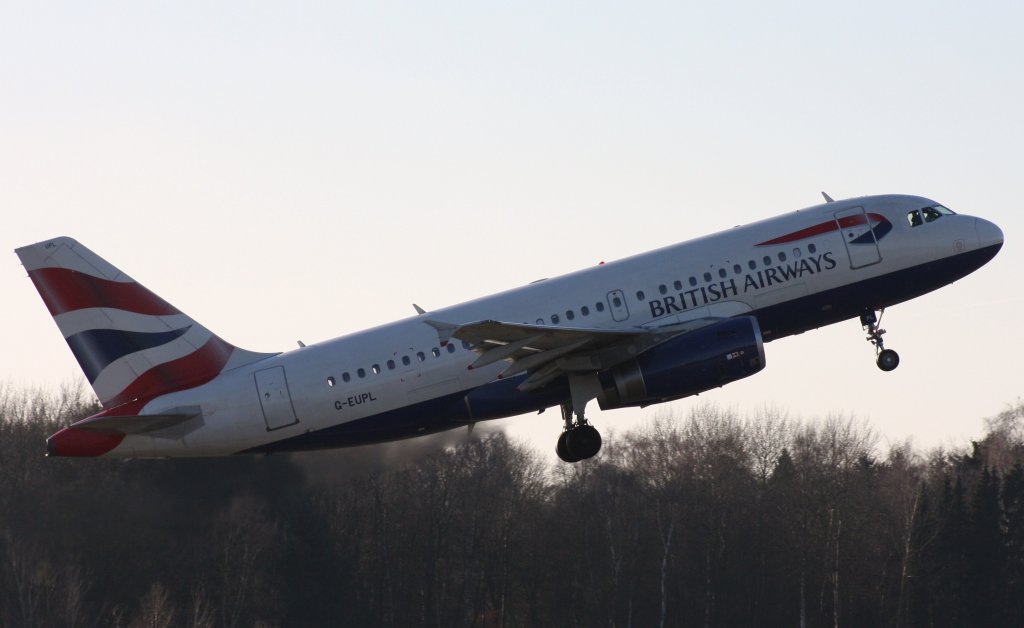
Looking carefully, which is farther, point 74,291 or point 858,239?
point 858,239

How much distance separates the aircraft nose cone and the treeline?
1713 cm

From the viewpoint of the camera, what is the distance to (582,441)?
141 ft

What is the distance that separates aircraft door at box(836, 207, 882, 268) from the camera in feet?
142

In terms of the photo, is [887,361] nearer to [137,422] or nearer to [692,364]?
[692,364]

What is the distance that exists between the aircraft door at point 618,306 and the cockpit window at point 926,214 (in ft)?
28.0

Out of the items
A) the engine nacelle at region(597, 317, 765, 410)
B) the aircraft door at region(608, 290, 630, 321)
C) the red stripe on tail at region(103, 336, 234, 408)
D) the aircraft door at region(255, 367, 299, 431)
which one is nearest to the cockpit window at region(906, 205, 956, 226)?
the engine nacelle at region(597, 317, 765, 410)

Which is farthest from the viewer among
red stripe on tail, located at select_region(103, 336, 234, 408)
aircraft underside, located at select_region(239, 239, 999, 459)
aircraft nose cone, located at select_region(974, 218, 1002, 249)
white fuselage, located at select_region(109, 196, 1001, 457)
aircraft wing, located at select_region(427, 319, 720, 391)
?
aircraft nose cone, located at select_region(974, 218, 1002, 249)

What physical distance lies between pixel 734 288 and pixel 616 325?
3294mm

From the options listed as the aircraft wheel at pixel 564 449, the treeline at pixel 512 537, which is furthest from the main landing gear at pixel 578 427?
the treeline at pixel 512 537

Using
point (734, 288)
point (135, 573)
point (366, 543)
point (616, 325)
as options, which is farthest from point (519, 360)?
point (366, 543)

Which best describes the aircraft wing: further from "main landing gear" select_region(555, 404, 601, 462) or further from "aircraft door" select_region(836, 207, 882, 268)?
"aircraft door" select_region(836, 207, 882, 268)

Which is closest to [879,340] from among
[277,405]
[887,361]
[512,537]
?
[887,361]

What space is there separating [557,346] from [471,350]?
7.10ft

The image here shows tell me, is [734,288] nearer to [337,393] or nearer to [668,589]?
[337,393]
